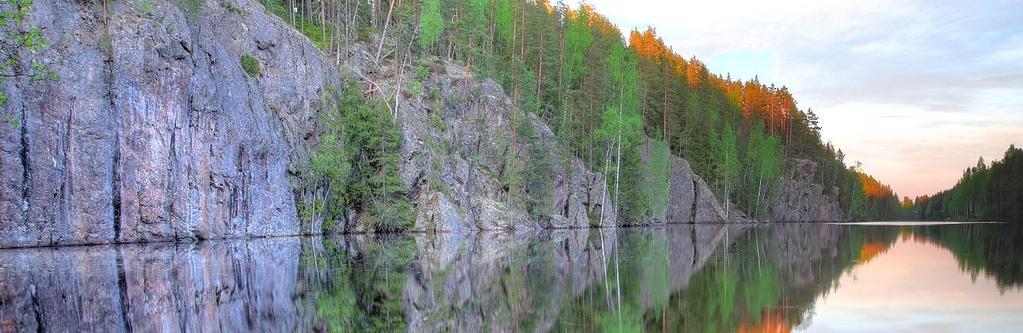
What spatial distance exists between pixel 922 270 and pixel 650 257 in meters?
9.36

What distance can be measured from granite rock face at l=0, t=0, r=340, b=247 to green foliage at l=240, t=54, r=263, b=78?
947mm

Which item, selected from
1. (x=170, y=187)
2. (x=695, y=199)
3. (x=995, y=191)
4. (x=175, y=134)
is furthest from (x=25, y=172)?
(x=995, y=191)

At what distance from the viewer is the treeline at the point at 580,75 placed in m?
62.4

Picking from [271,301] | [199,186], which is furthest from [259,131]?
[271,301]

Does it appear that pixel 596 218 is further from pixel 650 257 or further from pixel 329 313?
pixel 329 313

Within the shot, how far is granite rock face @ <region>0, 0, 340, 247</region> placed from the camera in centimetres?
3166

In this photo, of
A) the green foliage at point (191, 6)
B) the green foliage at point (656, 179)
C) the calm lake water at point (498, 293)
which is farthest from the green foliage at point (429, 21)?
the calm lake water at point (498, 293)

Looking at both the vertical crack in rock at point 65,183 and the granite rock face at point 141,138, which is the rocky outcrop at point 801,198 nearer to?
the granite rock face at point 141,138

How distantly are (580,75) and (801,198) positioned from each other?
59.5 meters

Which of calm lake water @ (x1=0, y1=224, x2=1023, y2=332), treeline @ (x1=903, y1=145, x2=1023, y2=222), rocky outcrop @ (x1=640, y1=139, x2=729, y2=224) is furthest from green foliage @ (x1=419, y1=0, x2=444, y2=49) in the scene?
treeline @ (x1=903, y1=145, x2=1023, y2=222)

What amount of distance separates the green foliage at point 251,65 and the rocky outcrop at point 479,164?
37.2 feet

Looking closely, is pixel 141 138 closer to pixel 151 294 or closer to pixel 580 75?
pixel 151 294

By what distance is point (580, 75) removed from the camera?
250 feet

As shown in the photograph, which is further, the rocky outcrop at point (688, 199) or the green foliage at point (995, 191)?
the green foliage at point (995, 191)
